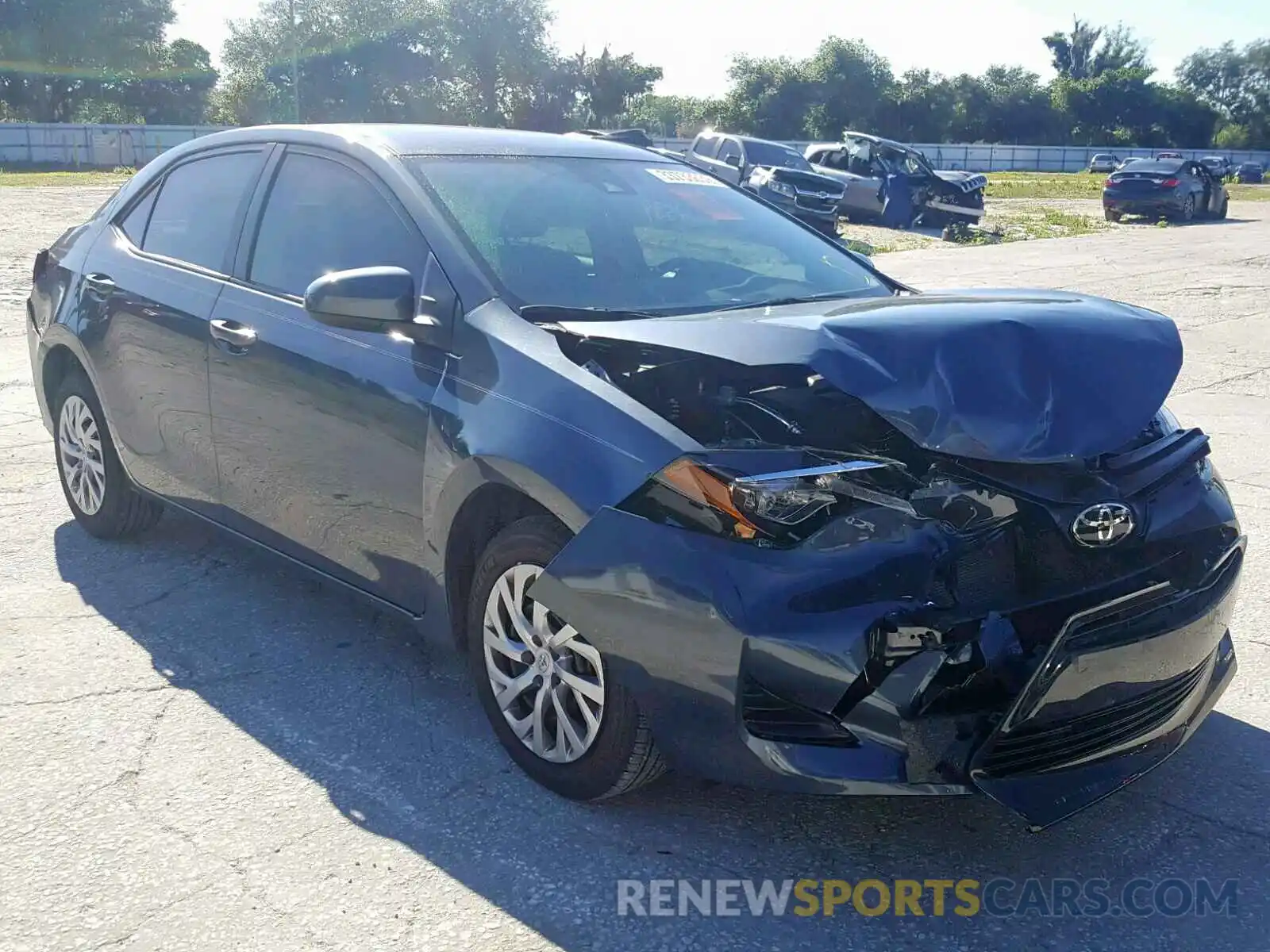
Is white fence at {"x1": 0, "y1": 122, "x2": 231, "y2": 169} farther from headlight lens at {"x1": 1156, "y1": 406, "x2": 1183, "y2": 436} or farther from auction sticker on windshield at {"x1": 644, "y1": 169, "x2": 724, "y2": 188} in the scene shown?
headlight lens at {"x1": 1156, "y1": 406, "x2": 1183, "y2": 436}

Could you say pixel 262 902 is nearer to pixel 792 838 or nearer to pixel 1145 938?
pixel 792 838

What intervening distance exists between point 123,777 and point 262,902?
0.79m

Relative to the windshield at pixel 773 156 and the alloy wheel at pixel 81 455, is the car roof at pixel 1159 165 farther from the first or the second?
the alloy wheel at pixel 81 455

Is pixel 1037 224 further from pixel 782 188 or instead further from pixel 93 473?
pixel 93 473

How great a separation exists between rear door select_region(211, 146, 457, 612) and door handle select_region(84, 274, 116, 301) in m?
0.88

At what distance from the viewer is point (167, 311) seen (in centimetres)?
461

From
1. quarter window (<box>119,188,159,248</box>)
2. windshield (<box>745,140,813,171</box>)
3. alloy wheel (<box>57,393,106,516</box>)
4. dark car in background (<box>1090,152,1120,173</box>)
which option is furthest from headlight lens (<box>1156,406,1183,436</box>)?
dark car in background (<box>1090,152,1120,173</box>)

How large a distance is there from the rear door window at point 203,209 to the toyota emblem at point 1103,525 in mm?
3035

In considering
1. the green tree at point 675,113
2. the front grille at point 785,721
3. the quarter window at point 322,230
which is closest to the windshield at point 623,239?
the quarter window at point 322,230

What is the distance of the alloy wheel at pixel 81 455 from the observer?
5258 mm

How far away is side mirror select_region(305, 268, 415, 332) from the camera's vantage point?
352 cm

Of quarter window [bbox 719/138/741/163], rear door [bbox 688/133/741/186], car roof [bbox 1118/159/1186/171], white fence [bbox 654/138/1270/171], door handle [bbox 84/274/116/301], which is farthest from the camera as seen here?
white fence [bbox 654/138/1270/171]

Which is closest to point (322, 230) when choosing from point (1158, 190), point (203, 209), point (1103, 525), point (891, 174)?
point (203, 209)

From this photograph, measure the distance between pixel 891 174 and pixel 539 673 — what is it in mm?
23282
